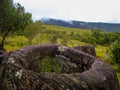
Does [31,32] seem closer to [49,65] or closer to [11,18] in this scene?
[11,18]

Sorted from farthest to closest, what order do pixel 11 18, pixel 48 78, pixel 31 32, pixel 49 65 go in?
pixel 31 32, pixel 11 18, pixel 49 65, pixel 48 78

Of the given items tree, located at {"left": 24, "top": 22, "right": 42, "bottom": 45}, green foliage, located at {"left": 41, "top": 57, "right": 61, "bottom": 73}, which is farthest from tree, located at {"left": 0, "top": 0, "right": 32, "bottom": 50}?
green foliage, located at {"left": 41, "top": 57, "right": 61, "bottom": 73}

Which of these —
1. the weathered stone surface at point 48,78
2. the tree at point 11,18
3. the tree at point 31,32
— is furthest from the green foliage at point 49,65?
the tree at point 31,32

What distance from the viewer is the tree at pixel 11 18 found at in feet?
331

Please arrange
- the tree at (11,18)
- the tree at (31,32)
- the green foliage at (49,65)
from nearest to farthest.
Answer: the green foliage at (49,65), the tree at (11,18), the tree at (31,32)

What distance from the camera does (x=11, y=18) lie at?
104 m

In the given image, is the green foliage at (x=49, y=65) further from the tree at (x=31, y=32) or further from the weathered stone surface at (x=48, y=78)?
the tree at (x=31, y=32)

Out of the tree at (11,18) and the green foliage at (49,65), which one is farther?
the tree at (11,18)

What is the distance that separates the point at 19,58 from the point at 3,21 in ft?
311

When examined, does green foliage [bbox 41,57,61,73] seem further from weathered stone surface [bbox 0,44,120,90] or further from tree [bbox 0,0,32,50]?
tree [bbox 0,0,32,50]

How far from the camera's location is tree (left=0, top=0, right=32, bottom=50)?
331ft

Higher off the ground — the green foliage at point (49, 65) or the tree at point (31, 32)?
the green foliage at point (49, 65)

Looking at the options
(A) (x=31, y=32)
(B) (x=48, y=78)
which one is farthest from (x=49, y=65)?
(A) (x=31, y=32)

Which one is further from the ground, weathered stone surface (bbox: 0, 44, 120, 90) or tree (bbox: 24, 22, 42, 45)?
weathered stone surface (bbox: 0, 44, 120, 90)
